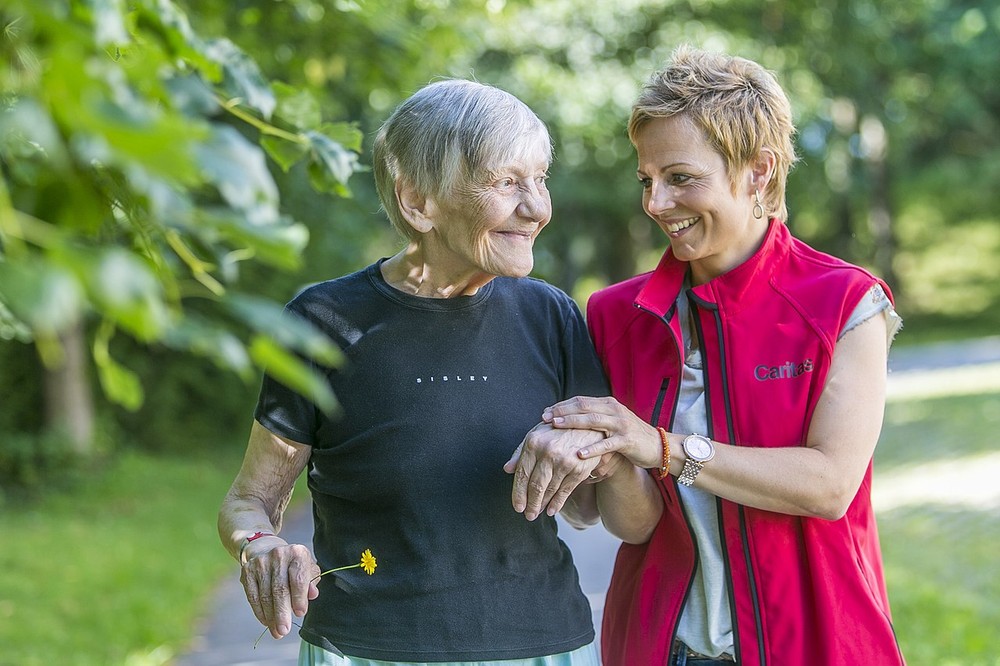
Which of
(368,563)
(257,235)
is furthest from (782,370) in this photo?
(257,235)

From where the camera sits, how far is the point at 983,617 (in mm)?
6406

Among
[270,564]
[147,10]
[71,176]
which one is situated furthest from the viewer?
[270,564]

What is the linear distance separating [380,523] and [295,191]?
10.1m

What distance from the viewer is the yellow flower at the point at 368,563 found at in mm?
2348

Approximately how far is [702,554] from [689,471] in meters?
0.28

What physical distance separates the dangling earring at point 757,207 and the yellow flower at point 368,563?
108cm

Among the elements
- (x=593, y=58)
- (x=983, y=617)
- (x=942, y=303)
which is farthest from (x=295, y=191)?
(x=942, y=303)

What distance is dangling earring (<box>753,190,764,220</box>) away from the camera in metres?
2.49

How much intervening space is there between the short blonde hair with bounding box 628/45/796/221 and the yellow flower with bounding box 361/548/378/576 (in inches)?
41.6

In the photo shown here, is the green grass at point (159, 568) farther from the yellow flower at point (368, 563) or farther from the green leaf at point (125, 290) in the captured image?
the green leaf at point (125, 290)

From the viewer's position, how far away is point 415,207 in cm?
243

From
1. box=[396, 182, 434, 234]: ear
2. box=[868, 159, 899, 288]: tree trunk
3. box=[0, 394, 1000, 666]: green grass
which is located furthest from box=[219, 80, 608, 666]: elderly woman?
box=[868, 159, 899, 288]: tree trunk

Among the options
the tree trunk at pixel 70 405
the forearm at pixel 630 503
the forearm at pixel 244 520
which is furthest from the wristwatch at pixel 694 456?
the tree trunk at pixel 70 405

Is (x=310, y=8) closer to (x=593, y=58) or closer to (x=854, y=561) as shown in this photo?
(x=854, y=561)
